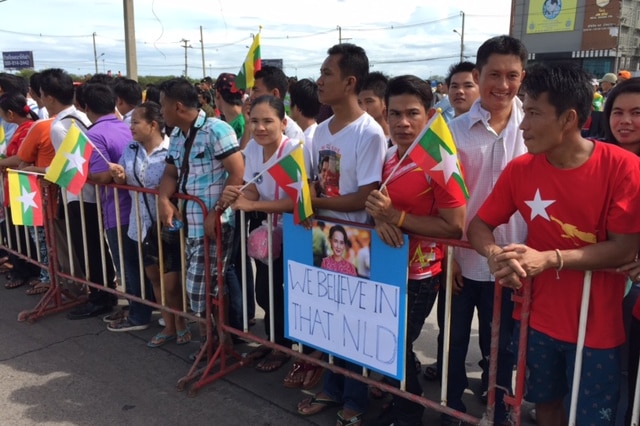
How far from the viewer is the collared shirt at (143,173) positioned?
403 centimetres

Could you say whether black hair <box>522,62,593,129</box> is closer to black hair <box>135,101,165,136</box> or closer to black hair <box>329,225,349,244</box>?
black hair <box>329,225,349,244</box>

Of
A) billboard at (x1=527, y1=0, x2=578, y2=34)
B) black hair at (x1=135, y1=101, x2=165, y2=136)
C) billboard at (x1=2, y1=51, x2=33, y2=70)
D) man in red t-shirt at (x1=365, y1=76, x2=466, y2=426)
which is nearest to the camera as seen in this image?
man in red t-shirt at (x1=365, y1=76, x2=466, y2=426)

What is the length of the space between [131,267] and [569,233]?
352 centimetres

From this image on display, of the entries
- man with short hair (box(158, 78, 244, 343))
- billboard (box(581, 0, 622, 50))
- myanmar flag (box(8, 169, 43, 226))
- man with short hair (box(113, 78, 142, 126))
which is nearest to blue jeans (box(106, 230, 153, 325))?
myanmar flag (box(8, 169, 43, 226))

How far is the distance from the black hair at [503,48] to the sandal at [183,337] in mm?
2976

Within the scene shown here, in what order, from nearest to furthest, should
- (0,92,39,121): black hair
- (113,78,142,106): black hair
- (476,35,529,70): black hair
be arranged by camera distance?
(476,35,529,70): black hair, (0,92,39,121): black hair, (113,78,142,106): black hair

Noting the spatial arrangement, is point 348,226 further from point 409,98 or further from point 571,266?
point 571,266

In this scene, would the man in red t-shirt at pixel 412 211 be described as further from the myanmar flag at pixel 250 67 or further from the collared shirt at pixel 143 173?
the myanmar flag at pixel 250 67

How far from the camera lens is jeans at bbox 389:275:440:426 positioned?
277cm

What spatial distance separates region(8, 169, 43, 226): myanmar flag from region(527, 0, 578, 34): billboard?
181 feet

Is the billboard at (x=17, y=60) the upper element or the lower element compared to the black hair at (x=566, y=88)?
upper

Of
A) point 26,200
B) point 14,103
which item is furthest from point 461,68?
point 14,103

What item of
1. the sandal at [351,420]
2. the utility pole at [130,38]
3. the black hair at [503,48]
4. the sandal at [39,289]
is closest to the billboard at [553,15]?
the utility pole at [130,38]

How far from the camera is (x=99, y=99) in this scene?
14.9 ft
